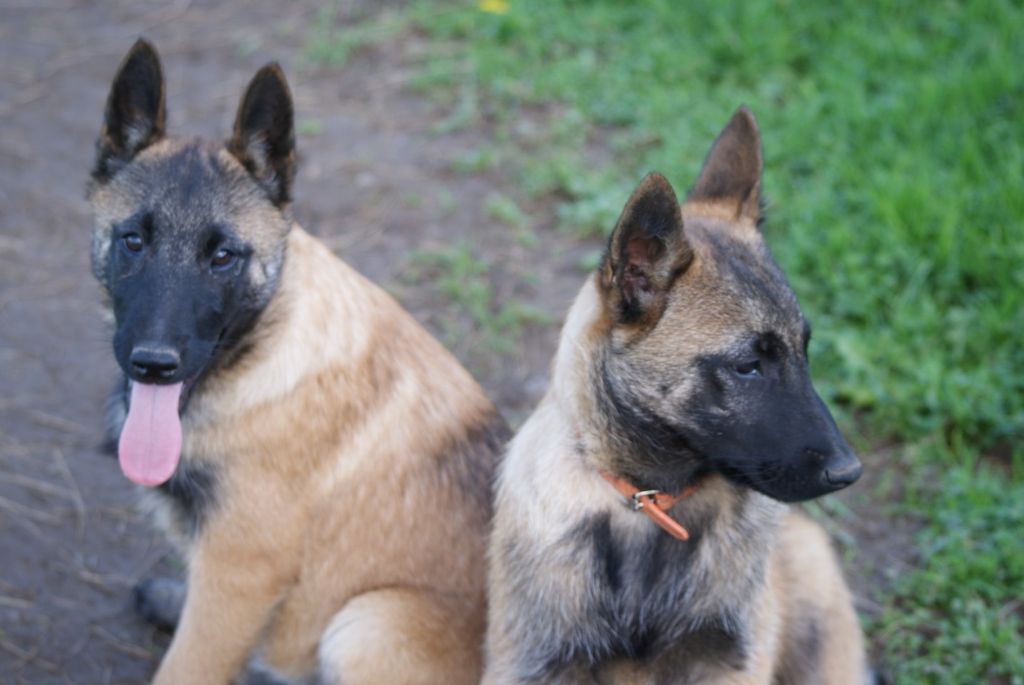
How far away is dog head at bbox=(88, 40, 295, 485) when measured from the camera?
336cm

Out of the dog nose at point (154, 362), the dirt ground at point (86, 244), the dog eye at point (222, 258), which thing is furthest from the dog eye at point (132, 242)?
the dirt ground at point (86, 244)

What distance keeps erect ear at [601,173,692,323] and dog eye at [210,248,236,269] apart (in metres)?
1.35

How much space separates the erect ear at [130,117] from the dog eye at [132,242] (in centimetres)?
30

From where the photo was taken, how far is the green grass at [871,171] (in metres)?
4.47

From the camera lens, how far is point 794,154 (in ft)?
20.9

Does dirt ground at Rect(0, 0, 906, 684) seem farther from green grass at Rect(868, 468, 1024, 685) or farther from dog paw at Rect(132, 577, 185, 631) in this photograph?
green grass at Rect(868, 468, 1024, 685)

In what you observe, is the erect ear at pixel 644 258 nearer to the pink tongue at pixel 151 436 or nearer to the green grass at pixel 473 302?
the pink tongue at pixel 151 436

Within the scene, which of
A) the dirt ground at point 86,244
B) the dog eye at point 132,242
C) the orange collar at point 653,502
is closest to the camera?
the orange collar at point 653,502

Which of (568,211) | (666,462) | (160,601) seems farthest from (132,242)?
(568,211)

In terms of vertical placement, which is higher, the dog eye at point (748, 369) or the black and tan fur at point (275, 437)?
the dog eye at point (748, 369)

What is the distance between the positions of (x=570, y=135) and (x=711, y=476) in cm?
411

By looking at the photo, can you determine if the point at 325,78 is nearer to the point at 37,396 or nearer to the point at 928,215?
the point at 37,396

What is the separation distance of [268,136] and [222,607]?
1.68 meters

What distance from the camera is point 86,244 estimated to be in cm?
610
